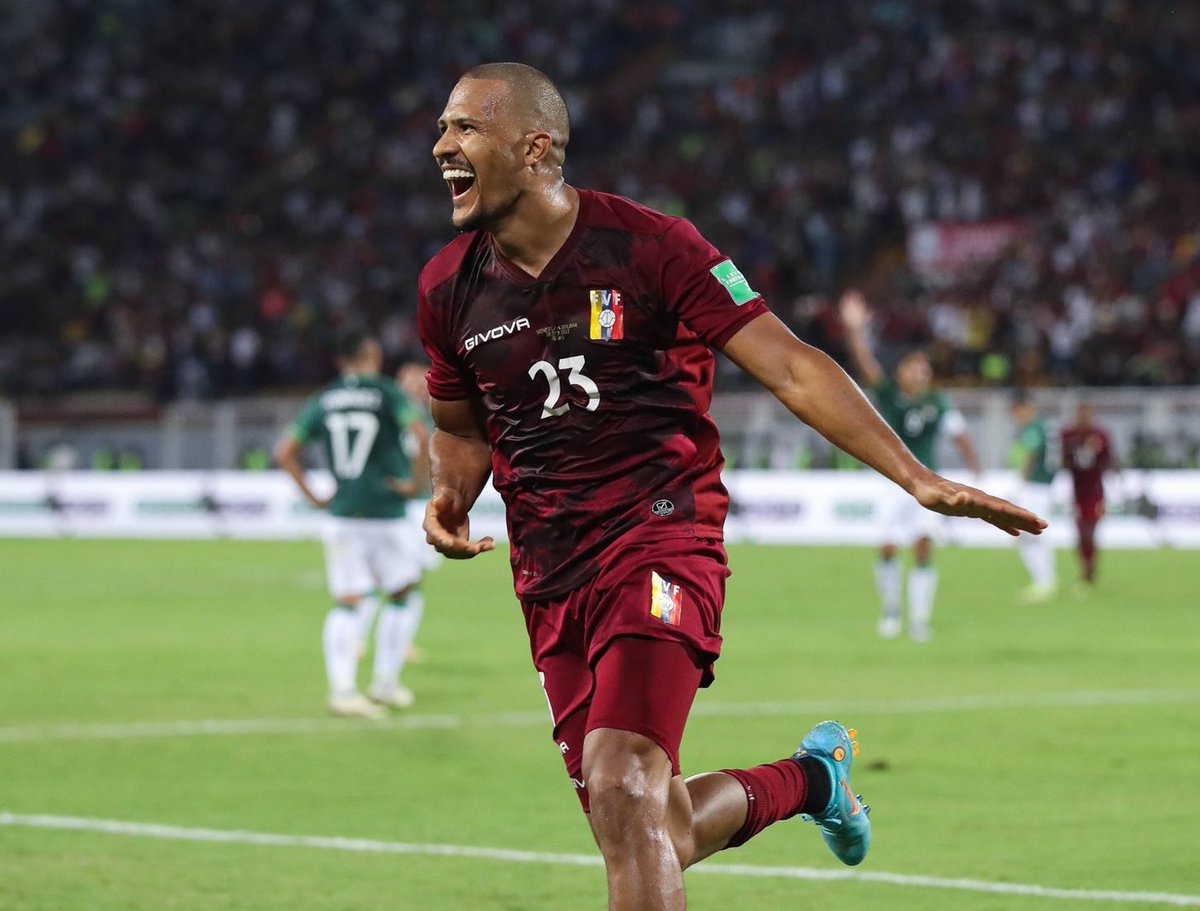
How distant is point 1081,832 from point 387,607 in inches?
218

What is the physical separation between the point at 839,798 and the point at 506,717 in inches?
238

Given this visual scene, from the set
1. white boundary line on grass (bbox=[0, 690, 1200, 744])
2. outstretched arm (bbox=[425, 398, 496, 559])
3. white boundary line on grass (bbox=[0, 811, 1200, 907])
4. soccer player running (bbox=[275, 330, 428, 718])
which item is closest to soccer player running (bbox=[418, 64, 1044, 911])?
outstretched arm (bbox=[425, 398, 496, 559])

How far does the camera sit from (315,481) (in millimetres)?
31875

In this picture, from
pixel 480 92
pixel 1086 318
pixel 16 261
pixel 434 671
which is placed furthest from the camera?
pixel 16 261

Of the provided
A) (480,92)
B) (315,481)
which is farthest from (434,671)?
(315,481)

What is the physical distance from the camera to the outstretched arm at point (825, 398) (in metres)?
4.85

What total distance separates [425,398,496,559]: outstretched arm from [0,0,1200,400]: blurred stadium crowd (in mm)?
24612

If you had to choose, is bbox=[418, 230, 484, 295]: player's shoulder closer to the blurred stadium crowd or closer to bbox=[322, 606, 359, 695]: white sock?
bbox=[322, 606, 359, 695]: white sock

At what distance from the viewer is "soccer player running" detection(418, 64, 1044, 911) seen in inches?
200

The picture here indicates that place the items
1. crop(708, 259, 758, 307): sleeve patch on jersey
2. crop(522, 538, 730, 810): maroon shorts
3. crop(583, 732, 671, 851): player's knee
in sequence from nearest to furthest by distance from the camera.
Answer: crop(583, 732, 671, 851): player's knee < crop(522, 538, 730, 810): maroon shorts < crop(708, 259, 758, 307): sleeve patch on jersey

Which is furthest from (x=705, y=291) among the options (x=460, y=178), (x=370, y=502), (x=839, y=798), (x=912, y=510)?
(x=912, y=510)

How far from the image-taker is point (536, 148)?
208 inches

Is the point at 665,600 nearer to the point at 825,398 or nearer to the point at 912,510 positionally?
the point at 825,398

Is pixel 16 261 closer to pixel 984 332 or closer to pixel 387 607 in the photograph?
pixel 984 332
